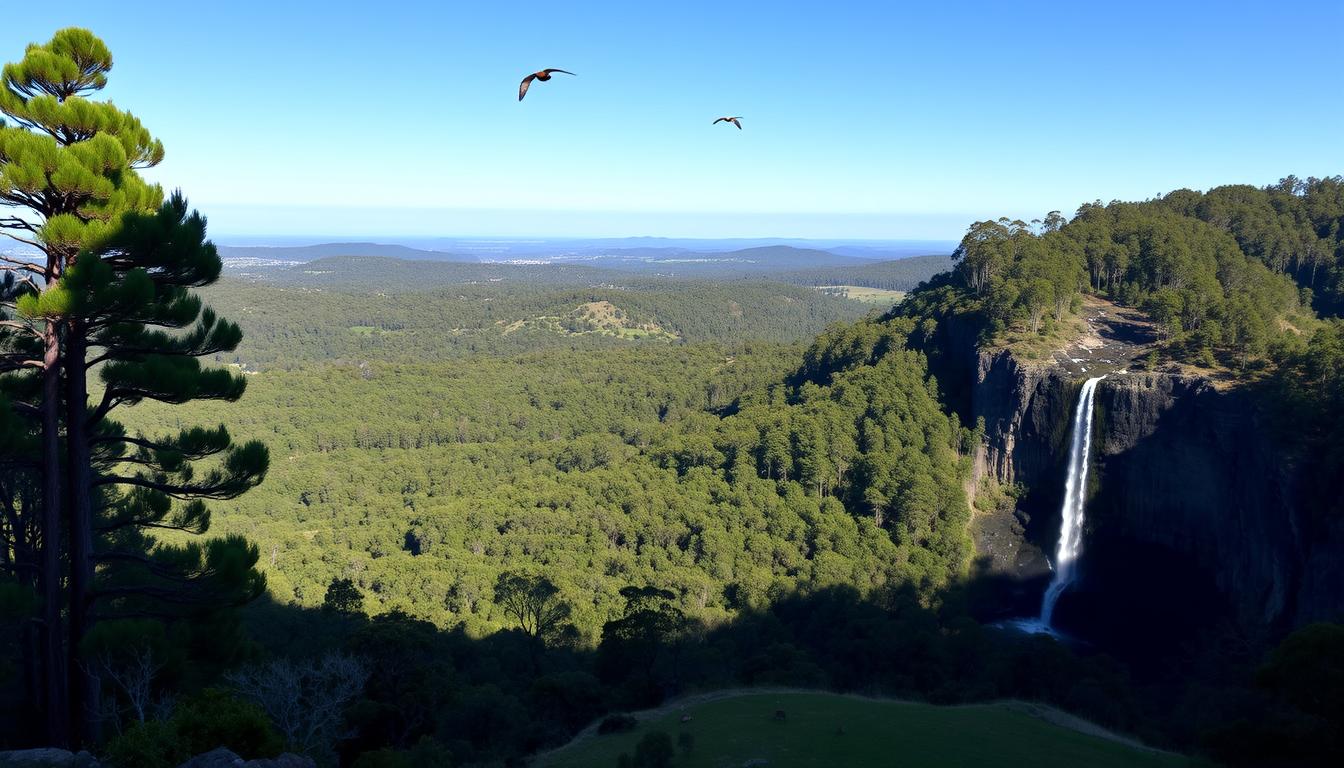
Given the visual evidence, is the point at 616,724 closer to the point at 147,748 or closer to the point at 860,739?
the point at 860,739

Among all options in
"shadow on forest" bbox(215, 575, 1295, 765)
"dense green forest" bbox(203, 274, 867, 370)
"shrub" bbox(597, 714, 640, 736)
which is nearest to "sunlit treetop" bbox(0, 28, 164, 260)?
"shadow on forest" bbox(215, 575, 1295, 765)

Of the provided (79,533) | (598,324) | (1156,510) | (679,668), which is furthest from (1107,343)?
(598,324)

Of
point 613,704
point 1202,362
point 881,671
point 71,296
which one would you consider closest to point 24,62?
point 71,296

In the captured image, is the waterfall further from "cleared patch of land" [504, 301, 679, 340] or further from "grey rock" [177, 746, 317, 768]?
"cleared patch of land" [504, 301, 679, 340]

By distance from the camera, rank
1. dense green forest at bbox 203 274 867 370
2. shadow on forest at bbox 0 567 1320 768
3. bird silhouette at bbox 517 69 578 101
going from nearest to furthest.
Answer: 1. bird silhouette at bbox 517 69 578 101
2. shadow on forest at bbox 0 567 1320 768
3. dense green forest at bbox 203 274 867 370

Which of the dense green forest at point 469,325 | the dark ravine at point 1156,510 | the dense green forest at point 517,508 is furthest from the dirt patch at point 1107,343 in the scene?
the dense green forest at point 469,325

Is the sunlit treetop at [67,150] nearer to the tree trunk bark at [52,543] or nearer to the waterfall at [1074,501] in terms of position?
the tree trunk bark at [52,543]

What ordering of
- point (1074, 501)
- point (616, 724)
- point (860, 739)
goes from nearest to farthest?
point (860, 739) < point (616, 724) < point (1074, 501)
